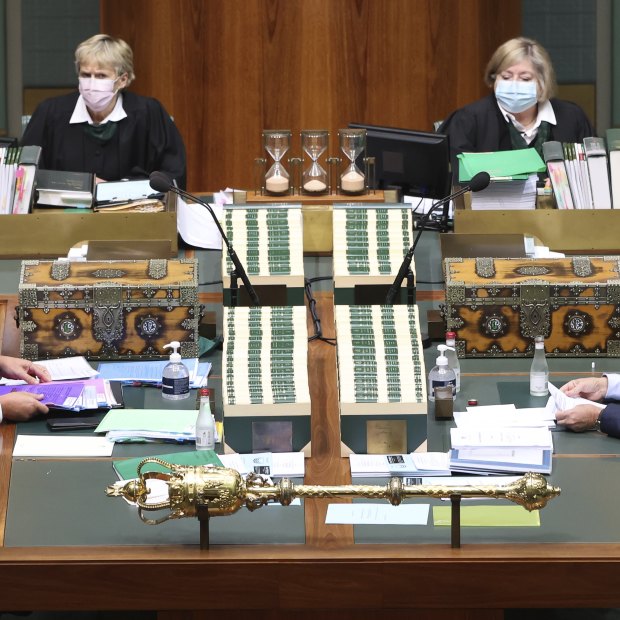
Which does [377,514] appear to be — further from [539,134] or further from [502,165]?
[539,134]

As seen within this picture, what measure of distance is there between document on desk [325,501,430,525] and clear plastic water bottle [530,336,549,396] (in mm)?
855

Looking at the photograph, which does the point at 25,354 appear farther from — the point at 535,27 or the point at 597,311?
the point at 535,27

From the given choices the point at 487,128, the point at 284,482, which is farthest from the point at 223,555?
the point at 487,128

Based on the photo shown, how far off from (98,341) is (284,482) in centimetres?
143

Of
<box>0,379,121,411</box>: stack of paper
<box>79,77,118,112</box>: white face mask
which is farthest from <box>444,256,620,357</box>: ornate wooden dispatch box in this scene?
<box>79,77,118,112</box>: white face mask

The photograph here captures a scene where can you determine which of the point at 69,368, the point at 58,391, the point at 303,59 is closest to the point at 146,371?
the point at 69,368

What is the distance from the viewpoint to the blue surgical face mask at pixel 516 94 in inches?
231

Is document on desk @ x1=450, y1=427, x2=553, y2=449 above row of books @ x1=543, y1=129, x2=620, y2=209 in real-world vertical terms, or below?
below

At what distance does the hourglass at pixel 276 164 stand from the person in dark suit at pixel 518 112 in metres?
1.36

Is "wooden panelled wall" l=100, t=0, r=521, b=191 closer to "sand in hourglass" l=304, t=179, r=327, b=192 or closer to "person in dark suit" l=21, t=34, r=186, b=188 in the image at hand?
"person in dark suit" l=21, t=34, r=186, b=188

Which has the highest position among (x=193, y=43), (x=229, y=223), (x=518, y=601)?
(x=193, y=43)

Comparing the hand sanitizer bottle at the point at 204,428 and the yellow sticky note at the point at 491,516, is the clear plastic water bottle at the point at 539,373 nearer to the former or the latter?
the yellow sticky note at the point at 491,516

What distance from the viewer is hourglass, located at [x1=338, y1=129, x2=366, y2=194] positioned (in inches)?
188

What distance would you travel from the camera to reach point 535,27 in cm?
761
